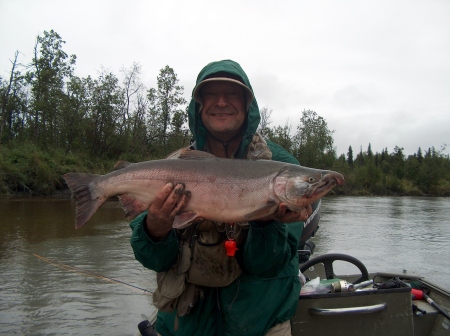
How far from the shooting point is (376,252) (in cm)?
1284

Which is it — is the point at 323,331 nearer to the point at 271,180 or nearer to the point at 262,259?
the point at 262,259

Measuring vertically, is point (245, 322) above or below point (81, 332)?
above

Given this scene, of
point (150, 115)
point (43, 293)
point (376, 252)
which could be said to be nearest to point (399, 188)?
point (150, 115)

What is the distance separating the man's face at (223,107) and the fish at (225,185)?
40 cm

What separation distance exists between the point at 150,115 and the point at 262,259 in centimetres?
4739

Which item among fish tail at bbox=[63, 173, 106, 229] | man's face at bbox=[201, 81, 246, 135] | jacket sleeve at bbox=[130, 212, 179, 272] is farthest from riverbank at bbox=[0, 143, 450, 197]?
jacket sleeve at bbox=[130, 212, 179, 272]

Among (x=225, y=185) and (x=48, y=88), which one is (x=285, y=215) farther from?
(x=48, y=88)

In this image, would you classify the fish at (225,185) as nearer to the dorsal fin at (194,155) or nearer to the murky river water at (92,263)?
the dorsal fin at (194,155)

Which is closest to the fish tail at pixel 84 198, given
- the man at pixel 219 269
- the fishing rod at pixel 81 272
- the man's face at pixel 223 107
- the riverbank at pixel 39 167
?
the man at pixel 219 269

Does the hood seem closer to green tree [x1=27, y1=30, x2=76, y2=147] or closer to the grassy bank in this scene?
the grassy bank

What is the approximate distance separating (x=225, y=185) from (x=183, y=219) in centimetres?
39

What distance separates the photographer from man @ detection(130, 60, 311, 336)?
8.87ft

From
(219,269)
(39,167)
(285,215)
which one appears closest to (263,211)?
(285,215)

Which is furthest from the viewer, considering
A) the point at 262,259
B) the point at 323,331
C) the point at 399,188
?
the point at 399,188
